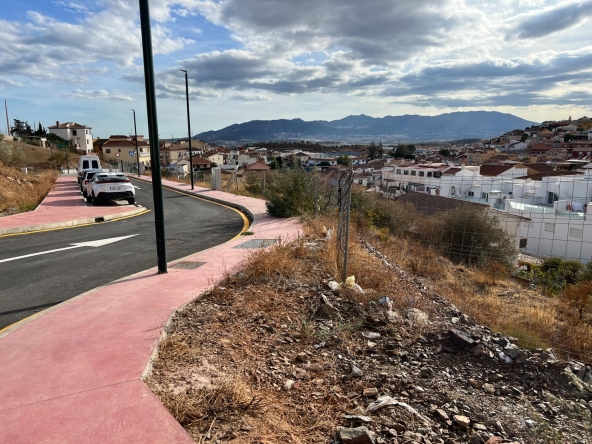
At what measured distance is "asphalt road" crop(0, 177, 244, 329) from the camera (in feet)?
19.4

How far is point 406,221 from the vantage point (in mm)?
15969

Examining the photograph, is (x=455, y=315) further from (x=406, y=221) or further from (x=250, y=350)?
(x=406, y=221)

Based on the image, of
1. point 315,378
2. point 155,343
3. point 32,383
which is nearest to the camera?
point 32,383

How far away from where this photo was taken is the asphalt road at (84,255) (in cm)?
590

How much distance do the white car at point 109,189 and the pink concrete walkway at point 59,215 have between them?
46 cm

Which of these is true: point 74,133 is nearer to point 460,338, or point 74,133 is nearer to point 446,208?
point 446,208

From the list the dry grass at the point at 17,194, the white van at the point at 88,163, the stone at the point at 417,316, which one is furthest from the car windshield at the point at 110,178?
the stone at the point at 417,316

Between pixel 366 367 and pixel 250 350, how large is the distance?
3.86 ft

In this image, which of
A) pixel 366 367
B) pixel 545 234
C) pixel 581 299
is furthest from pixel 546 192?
pixel 366 367

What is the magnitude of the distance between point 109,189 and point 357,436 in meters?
16.7

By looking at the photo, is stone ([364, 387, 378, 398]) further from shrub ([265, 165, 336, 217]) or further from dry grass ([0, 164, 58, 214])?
dry grass ([0, 164, 58, 214])

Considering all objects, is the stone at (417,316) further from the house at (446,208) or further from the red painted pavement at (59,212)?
the house at (446,208)

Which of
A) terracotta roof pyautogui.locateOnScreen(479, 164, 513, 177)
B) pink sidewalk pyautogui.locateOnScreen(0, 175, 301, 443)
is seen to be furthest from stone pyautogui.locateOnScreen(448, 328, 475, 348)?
terracotta roof pyautogui.locateOnScreen(479, 164, 513, 177)

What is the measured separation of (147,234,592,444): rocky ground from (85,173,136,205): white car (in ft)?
43.5
